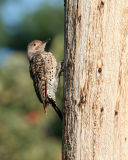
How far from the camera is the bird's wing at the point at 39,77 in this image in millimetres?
7094

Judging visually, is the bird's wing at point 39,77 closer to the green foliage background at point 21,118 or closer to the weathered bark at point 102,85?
the green foliage background at point 21,118

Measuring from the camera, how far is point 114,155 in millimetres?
4676

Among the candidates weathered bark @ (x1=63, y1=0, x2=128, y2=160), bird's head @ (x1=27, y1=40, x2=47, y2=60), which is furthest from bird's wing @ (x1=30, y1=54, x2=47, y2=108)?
weathered bark @ (x1=63, y1=0, x2=128, y2=160)

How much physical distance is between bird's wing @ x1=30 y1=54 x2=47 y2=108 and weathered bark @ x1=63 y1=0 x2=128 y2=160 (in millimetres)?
2324

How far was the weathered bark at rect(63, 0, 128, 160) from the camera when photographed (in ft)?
15.4

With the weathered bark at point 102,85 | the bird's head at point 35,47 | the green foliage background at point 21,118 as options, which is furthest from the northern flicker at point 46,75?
the weathered bark at point 102,85

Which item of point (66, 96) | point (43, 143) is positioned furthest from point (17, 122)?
point (66, 96)

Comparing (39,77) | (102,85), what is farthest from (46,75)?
(102,85)

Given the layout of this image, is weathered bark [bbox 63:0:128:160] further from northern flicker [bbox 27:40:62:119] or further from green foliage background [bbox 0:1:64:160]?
green foliage background [bbox 0:1:64:160]

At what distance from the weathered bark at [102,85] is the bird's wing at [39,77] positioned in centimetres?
232

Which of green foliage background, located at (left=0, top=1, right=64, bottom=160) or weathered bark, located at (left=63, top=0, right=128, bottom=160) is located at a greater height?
weathered bark, located at (left=63, top=0, right=128, bottom=160)

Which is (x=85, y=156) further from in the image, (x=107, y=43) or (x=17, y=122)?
(x=17, y=122)

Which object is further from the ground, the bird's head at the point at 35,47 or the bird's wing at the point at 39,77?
the bird's head at the point at 35,47

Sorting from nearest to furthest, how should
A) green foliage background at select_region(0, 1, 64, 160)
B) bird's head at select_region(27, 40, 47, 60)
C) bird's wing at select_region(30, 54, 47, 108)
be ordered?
bird's wing at select_region(30, 54, 47, 108)
bird's head at select_region(27, 40, 47, 60)
green foliage background at select_region(0, 1, 64, 160)
